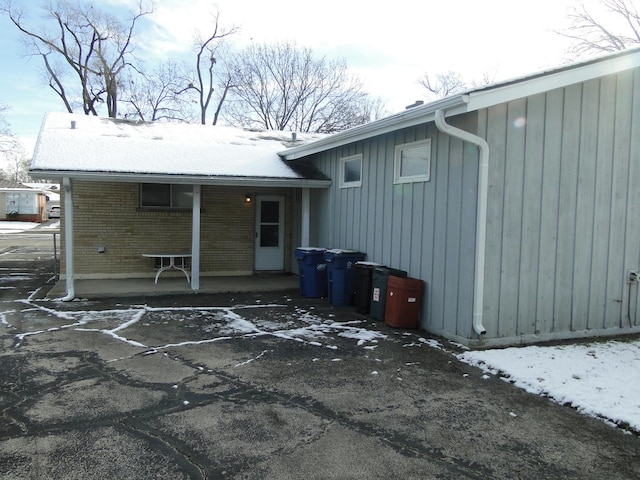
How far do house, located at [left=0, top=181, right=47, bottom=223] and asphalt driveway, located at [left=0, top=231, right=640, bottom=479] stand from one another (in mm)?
42423

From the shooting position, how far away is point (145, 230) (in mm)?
11594

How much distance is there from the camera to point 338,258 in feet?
28.6

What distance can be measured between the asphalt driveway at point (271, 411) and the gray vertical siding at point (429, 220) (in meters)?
0.66

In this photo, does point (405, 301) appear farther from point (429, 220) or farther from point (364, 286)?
point (429, 220)

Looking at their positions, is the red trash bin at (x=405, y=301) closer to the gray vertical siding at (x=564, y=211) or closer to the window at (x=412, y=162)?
the gray vertical siding at (x=564, y=211)

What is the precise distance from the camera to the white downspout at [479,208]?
605 centimetres

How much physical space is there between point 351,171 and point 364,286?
280 cm

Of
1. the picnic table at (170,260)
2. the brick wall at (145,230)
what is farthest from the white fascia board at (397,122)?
the picnic table at (170,260)

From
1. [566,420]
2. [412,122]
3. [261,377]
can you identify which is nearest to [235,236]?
[412,122]

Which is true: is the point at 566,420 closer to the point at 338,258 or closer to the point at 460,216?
the point at 460,216

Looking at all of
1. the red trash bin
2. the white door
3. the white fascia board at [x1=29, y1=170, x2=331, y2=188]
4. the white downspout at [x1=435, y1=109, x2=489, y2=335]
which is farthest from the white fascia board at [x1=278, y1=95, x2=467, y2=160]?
the white door

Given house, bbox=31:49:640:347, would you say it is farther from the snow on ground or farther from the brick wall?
the brick wall

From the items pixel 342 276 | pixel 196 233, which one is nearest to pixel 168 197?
pixel 196 233

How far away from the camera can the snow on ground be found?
4.39m
